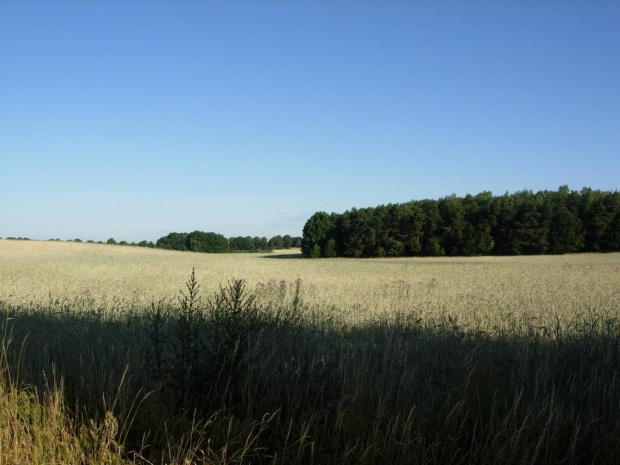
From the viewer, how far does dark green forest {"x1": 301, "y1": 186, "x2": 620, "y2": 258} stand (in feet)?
192

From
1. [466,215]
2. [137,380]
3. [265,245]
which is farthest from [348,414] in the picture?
[265,245]

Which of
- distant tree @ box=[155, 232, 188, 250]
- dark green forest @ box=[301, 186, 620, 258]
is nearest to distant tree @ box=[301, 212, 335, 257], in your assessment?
dark green forest @ box=[301, 186, 620, 258]

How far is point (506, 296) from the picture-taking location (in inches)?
537

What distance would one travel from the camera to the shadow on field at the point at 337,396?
11.2ft

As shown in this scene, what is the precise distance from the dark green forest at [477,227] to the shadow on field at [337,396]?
58880mm

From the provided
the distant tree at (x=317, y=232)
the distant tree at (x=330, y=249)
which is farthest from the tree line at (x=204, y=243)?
the distant tree at (x=330, y=249)

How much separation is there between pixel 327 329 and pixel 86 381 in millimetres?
3903

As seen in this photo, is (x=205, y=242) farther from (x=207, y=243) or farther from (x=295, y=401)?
(x=295, y=401)

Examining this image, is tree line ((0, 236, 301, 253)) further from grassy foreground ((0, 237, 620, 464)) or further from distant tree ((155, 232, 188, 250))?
grassy foreground ((0, 237, 620, 464))

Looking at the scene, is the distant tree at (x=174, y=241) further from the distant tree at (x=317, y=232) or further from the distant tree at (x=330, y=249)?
the distant tree at (x=330, y=249)

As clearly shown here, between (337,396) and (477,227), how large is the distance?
206 ft

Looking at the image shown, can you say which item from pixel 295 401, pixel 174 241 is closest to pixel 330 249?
pixel 174 241

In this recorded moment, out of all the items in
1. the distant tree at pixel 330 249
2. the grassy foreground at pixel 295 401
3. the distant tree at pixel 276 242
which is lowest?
the grassy foreground at pixel 295 401

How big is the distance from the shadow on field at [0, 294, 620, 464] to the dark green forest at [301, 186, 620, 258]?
58.9 metres
